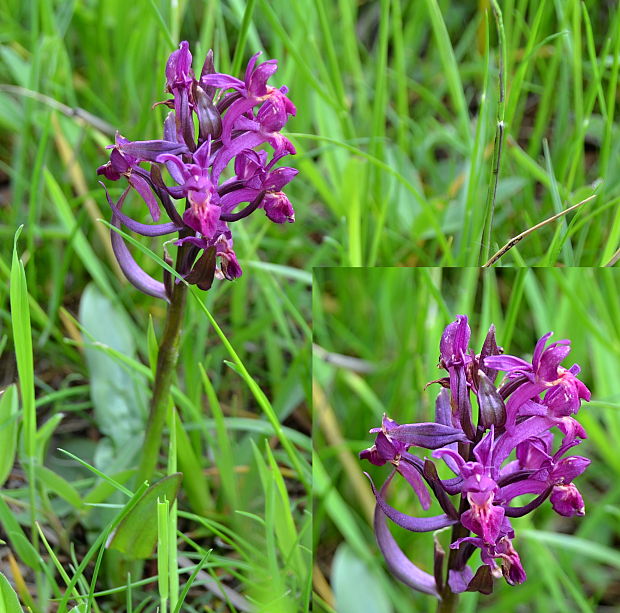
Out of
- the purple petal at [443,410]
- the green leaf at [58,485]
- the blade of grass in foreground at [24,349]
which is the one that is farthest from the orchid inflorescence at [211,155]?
the green leaf at [58,485]

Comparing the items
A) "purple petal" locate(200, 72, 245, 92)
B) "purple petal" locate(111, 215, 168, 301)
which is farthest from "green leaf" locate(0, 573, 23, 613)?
"purple petal" locate(200, 72, 245, 92)

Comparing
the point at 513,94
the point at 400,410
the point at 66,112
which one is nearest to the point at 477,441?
the point at 400,410

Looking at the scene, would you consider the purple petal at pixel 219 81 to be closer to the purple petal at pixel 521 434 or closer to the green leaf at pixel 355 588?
the purple petal at pixel 521 434

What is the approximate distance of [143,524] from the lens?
105 centimetres

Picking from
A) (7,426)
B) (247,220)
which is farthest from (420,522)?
(247,220)

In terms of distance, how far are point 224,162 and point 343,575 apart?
0.66 m

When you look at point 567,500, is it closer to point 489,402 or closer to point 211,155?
point 489,402

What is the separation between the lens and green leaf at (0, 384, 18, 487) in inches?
44.5

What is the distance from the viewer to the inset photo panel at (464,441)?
2.84ft

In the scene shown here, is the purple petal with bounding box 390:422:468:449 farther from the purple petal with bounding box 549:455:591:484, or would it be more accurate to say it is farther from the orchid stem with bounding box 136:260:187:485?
the orchid stem with bounding box 136:260:187:485

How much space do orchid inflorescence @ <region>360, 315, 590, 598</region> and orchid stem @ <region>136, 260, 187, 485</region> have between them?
298 mm

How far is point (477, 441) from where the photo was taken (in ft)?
2.89

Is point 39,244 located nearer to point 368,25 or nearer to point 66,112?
point 66,112

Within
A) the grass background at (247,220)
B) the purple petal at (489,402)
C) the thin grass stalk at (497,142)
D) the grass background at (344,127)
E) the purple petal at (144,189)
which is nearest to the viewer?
the purple petal at (489,402)
